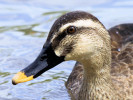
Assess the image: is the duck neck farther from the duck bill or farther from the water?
→ the water

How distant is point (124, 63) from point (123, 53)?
1.08ft

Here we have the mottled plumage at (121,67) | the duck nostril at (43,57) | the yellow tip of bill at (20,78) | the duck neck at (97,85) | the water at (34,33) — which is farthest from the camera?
the water at (34,33)

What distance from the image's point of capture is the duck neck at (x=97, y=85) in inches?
297

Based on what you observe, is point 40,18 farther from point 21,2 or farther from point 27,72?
point 27,72

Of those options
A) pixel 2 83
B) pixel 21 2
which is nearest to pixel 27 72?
pixel 2 83

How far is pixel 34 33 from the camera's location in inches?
505

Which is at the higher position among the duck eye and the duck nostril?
the duck eye

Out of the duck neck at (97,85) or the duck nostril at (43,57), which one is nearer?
the duck nostril at (43,57)

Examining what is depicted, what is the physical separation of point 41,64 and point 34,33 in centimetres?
587

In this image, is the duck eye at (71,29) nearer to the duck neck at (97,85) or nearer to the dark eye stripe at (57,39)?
the dark eye stripe at (57,39)

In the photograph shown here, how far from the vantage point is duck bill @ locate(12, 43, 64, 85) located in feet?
22.7

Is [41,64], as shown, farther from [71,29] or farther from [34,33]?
[34,33]

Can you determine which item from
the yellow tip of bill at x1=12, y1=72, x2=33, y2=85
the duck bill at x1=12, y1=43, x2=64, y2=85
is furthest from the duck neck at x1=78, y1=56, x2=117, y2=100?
the yellow tip of bill at x1=12, y1=72, x2=33, y2=85

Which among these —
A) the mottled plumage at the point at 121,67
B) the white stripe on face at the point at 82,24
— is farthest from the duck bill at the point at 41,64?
the mottled plumage at the point at 121,67
